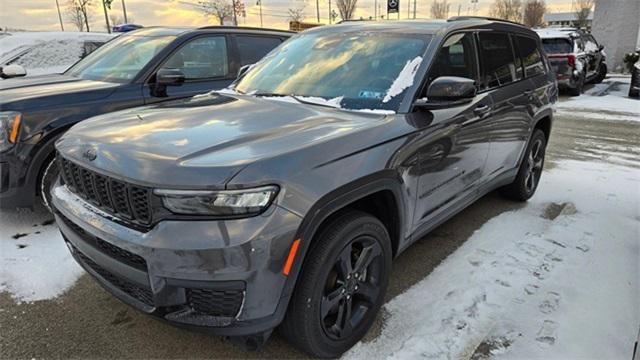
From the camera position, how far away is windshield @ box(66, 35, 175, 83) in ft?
15.6

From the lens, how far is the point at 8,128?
12.2 ft

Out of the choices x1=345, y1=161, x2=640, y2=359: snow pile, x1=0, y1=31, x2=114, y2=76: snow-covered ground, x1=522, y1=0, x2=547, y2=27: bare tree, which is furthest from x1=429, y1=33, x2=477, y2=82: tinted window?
x1=522, y1=0, x2=547, y2=27: bare tree

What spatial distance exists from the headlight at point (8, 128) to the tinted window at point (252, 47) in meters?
2.48

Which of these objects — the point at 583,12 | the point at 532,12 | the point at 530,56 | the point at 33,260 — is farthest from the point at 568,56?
the point at 583,12

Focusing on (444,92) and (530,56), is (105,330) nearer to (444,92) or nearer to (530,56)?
(444,92)

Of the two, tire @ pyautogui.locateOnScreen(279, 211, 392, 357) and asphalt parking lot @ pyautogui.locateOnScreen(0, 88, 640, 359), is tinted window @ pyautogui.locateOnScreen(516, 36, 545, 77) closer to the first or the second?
asphalt parking lot @ pyautogui.locateOnScreen(0, 88, 640, 359)

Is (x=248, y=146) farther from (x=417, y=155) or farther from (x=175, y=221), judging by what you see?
(x=417, y=155)

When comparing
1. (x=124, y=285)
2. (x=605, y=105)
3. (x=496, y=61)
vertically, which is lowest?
(x=605, y=105)

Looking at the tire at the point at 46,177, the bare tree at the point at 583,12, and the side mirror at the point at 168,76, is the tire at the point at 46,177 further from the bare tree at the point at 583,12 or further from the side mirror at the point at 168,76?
the bare tree at the point at 583,12

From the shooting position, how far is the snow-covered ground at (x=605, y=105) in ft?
35.5

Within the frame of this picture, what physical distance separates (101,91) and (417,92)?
2949mm

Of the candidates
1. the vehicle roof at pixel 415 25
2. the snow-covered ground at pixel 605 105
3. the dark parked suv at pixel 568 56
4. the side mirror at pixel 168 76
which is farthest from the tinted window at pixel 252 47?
the dark parked suv at pixel 568 56

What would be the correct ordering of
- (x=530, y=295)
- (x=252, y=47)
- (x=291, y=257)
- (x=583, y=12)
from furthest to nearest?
(x=583, y=12) < (x=252, y=47) < (x=530, y=295) < (x=291, y=257)

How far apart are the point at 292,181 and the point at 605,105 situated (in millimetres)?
12837
